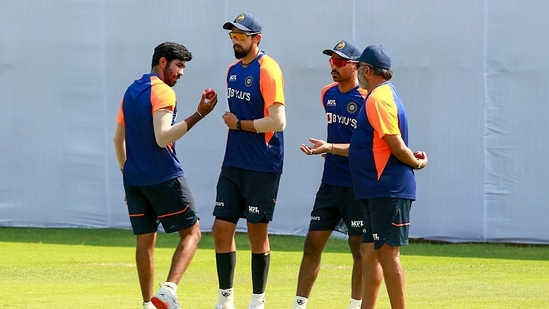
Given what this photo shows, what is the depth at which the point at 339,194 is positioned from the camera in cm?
952

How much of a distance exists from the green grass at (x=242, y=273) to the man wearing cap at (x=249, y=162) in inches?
27.8

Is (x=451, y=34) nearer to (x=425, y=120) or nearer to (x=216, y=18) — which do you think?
(x=425, y=120)

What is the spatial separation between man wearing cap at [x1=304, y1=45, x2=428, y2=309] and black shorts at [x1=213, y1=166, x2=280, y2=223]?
50.6 inches

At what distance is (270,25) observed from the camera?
17.2 m

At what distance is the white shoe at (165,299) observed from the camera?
8.59 m

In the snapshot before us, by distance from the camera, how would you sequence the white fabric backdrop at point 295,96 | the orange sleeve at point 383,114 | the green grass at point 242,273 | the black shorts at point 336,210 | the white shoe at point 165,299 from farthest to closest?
the white fabric backdrop at point 295,96, the green grass at point 242,273, the black shorts at point 336,210, the white shoe at point 165,299, the orange sleeve at point 383,114

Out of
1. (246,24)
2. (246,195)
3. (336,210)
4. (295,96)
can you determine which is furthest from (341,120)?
(295,96)

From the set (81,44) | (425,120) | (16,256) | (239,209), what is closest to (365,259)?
(239,209)

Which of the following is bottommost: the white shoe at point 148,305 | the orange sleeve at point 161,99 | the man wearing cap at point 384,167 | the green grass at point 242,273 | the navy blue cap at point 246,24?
the green grass at point 242,273

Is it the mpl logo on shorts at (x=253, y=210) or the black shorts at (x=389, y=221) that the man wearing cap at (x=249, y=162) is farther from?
the black shorts at (x=389, y=221)

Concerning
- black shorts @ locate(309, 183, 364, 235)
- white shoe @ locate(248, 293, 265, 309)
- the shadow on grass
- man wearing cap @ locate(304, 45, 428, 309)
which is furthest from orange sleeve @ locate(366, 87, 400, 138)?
the shadow on grass

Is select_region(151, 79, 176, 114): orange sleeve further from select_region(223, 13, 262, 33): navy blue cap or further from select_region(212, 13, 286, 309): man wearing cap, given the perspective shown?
select_region(223, 13, 262, 33): navy blue cap

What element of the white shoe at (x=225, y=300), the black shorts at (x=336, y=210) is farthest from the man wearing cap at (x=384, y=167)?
the white shoe at (x=225, y=300)

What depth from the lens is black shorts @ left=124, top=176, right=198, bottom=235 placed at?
9.10m
